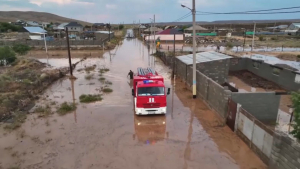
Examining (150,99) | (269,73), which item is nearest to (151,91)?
(150,99)

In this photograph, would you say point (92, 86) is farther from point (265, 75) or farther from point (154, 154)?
point (265, 75)

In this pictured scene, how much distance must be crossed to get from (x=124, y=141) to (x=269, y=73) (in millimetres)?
17163

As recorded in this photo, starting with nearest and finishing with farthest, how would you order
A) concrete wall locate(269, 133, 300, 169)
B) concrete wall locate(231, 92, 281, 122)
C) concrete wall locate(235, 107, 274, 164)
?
concrete wall locate(269, 133, 300, 169) → concrete wall locate(235, 107, 274, 164) → concrete wall locate(231, 92, 281, 122)

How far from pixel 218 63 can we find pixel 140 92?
9648mm

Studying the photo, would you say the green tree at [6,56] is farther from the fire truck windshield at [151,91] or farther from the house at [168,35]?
the house at [168,35]

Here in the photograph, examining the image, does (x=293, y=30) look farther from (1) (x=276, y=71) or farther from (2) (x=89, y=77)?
(2) (x=89, y=77)

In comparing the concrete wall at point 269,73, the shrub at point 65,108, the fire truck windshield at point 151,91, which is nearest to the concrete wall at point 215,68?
the concrete wall at point 269,73

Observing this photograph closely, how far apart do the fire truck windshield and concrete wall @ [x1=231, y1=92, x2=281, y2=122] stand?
13.4ft

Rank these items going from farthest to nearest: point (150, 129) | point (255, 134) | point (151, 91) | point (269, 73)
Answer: point (269, 73), point (151, 91), point (150, 129), point (255, 134)

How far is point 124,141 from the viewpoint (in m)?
10.7

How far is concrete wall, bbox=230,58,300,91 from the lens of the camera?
17950 mm

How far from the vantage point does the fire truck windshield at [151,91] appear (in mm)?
13039

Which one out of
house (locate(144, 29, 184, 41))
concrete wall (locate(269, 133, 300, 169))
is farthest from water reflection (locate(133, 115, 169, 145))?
house (locate(144, 29, 184, 41))

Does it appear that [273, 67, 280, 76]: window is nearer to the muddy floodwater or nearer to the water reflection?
the muddy floodwater
